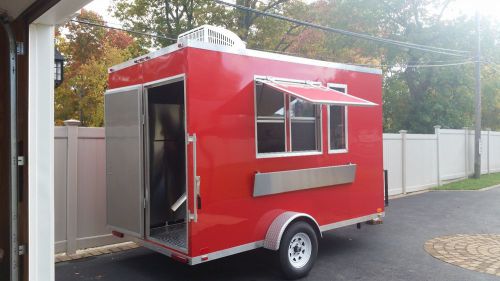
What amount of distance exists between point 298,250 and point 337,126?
2034 mm

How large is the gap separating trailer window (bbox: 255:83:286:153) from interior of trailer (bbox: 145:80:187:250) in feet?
4.75

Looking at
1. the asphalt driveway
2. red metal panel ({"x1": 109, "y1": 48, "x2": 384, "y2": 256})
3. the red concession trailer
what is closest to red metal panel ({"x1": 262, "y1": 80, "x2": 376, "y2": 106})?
the red concession trailer

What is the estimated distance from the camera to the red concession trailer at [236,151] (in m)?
4.93

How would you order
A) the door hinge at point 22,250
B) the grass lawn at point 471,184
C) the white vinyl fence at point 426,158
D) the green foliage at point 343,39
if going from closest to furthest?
1. the door hinge at point 22,250
2. the white vinyl fence at point 426,158
3. the grass lawn at point 471,184
4. the green foliage at point 343,39

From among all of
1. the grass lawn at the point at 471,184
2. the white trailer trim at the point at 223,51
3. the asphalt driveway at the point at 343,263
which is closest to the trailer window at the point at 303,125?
the white trailer trim at the point at 223,51

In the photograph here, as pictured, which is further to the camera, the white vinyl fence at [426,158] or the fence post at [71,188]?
the white vinyl fence at [426,158]

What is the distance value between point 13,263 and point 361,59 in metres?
22.4

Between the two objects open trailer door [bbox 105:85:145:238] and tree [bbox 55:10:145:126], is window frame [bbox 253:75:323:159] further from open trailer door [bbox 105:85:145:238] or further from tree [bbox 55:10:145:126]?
tree [bbox 55:10:145:126]

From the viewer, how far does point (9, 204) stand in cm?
324

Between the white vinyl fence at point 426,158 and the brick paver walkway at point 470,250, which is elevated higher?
the white vinyl fence at point 426,158

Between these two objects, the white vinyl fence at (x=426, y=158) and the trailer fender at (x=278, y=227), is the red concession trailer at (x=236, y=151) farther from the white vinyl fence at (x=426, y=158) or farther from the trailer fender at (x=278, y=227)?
the white vinyl fence at (x=426, y=158)

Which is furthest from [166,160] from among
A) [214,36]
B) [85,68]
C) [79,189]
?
[85,68]

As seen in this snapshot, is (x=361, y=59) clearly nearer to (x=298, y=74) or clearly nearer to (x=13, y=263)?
(x=298, y=74)

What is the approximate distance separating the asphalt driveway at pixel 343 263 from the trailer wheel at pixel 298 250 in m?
0.21
